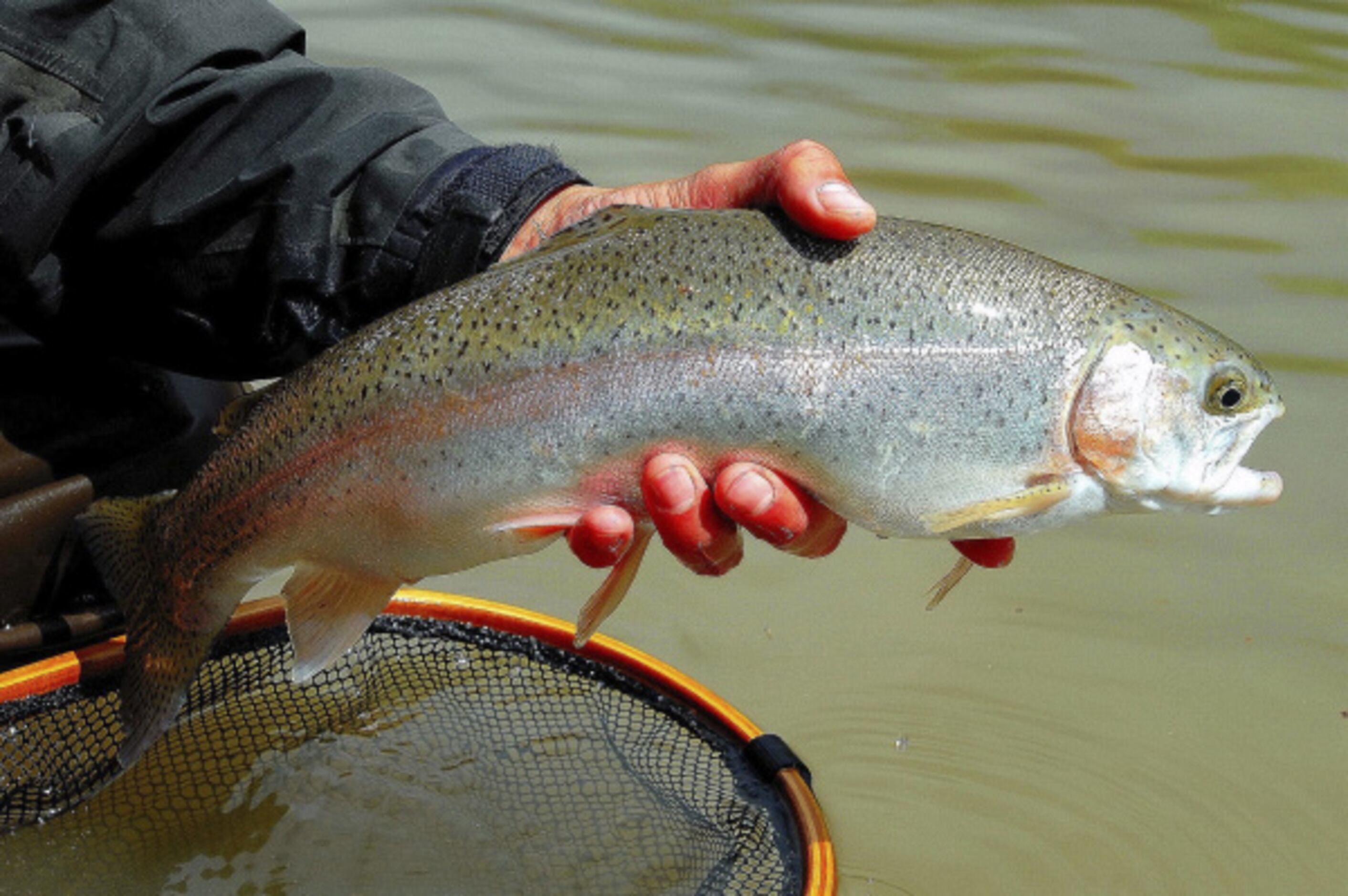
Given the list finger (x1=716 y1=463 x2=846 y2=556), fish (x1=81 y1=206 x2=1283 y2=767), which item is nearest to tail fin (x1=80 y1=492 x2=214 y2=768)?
fish (x1=81 y1=206 x2=1283 y2=767)

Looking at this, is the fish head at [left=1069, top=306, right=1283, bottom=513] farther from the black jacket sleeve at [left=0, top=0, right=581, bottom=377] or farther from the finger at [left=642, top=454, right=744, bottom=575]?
the black jacket sleeve at [left=0, top=0, right=581, bottom=377]

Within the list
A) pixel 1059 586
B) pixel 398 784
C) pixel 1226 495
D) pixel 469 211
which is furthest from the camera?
pixel 1059 586

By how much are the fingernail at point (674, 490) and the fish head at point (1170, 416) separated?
64 cm

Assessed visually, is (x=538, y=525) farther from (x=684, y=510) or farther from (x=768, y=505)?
(x=768, y=505)

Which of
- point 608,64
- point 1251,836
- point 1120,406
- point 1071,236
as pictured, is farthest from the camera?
point 608,64

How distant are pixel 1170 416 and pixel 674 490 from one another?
2.76 feet

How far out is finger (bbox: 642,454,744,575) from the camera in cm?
252

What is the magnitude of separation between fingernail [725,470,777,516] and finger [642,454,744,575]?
0.19 feet

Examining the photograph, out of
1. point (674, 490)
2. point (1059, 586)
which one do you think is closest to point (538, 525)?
point (674, 490)

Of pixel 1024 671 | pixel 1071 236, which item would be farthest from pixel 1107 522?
pixel 1071 236

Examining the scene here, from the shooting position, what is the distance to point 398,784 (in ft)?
11.5

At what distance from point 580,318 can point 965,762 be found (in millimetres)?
1670

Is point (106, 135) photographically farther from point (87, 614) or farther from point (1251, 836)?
point (1251, 836)

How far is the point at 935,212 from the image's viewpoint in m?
6.26
